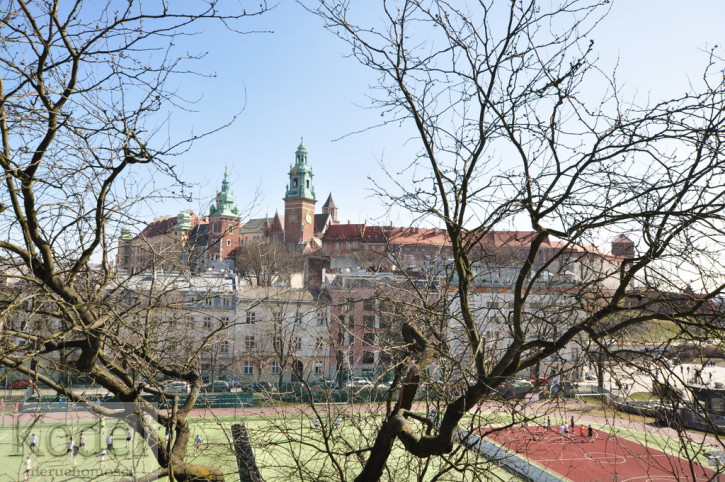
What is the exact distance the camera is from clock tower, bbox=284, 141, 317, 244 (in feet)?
275

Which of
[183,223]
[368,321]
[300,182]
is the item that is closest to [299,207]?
[300,182]

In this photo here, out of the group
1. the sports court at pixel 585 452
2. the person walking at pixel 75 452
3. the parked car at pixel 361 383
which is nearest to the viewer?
the sports court at pixel 585 452

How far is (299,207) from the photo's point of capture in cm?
8412

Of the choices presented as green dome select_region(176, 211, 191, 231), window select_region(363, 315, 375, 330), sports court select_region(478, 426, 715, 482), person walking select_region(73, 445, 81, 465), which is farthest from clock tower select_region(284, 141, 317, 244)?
person walking select_region(73, 445, 81, 465)

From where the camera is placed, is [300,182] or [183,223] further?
[300,182]

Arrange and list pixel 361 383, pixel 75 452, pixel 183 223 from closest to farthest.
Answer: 1. pixel 75 452
2. pixel 361 383
3. pixel 183 223

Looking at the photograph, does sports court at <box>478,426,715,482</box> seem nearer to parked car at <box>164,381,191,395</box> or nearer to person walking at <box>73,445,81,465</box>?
parked car at <box>164,381,191,395</box>

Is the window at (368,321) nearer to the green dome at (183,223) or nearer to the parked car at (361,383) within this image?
the parked car at (361,383)

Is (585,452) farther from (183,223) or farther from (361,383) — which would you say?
(183,223)

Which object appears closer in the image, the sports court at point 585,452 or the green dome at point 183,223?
the sports court at point 585,452

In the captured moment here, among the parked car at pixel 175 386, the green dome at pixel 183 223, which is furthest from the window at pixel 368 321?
the green dome at pixel 183 223

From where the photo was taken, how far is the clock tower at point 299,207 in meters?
A: 83.8

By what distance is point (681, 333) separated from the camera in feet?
8.87

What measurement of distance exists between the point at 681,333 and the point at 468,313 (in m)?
1.02
